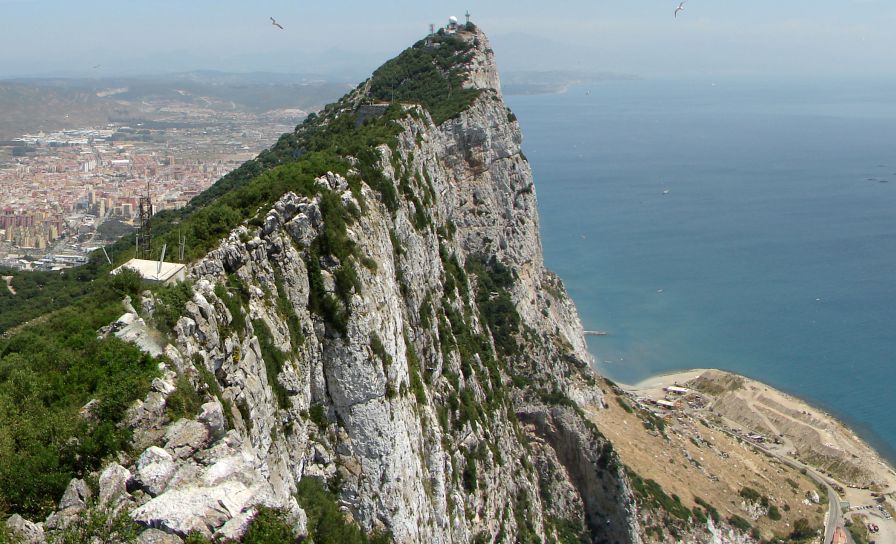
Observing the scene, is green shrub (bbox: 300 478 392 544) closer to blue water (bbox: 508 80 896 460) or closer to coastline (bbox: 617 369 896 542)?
coastline (bbox: 617 369 896 542)

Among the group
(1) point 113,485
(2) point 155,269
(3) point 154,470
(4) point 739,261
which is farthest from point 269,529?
(4) point 739,261

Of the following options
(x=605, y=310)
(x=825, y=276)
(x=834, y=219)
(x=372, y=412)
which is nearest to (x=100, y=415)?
(x=372, y=412)

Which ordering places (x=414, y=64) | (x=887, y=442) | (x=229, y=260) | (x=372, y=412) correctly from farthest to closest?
1. (x=887, y=442)
2. (x=414, y=64)
3. (x=372, y=412)
4. (x=229, y=260)

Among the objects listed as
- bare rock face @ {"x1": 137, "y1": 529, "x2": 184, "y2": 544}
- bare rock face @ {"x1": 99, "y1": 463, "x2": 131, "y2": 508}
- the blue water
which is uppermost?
Answer: bare rock face @ {"x1": 99, "y1": 463, "x2": 131, "y2": 508}

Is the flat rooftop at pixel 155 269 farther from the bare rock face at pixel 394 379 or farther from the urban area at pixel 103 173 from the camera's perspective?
the urban area at pixel 103 173

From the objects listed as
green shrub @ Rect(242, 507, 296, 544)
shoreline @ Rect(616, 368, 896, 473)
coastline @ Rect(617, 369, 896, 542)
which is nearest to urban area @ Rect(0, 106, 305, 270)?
green shrub @ Rect(242, 507, 296, 544)

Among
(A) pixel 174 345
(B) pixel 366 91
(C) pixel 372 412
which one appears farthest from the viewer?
(B) pixel 366 91

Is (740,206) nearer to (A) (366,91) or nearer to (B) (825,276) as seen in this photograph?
(B) (825,276)
